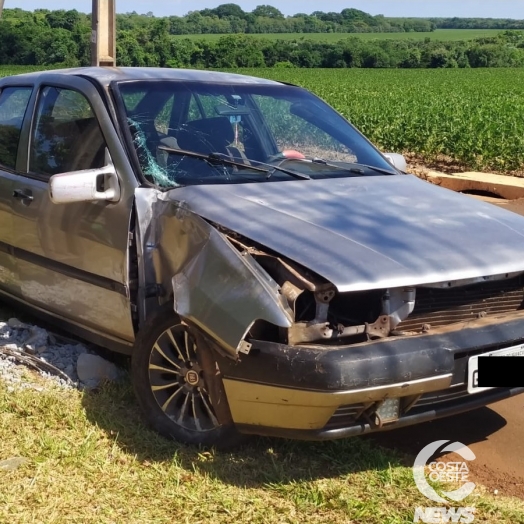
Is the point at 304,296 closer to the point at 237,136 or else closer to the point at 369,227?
the point at 369,227

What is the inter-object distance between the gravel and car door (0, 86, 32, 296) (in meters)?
0.26

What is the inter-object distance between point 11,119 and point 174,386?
2362 mm

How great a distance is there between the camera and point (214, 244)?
364cm

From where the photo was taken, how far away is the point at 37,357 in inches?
193

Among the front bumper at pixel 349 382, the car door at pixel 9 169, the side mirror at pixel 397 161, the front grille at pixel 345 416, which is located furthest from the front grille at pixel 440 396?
the car door at pixel 9 169

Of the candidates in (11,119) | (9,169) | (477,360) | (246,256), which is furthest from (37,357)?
(477,360)

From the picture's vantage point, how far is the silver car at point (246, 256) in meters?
3.37

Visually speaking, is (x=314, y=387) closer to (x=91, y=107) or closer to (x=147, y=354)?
(x=147, y=354)

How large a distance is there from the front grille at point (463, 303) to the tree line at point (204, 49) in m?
50.9

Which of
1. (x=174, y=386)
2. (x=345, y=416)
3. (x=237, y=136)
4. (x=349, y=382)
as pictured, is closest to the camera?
(x=349, y=382)

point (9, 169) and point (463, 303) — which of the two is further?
point (9, 169)

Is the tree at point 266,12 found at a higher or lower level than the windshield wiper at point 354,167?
higher

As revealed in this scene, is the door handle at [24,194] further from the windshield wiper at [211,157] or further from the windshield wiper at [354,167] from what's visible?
the windshield wiper at [354,167]

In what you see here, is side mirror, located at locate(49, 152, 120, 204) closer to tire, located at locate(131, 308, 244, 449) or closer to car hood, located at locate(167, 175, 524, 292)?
car hood, located at locate(167, 175, 524, 292)
